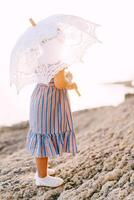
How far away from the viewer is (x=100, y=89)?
4.49 metres

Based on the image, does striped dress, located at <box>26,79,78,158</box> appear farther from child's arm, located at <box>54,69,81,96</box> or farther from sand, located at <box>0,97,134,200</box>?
sand, located at <box>0,97,134,200</box>

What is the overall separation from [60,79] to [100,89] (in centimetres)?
263

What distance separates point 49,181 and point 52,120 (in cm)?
30

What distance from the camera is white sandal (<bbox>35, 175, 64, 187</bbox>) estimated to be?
200 cm

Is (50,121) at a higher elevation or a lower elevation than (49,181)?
higher

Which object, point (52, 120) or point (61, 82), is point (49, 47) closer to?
point (61, 82)

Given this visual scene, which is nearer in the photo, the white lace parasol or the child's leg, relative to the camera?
the white lace parasol

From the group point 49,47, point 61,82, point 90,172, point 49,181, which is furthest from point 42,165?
point 49,47

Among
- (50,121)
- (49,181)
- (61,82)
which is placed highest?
(61,82)

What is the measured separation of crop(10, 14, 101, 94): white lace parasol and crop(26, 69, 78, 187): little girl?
0.19 ft

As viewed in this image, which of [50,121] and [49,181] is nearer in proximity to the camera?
[50,121]

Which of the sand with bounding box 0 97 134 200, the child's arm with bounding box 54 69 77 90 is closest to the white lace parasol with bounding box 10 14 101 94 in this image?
the child's arm with bounding box 54 69 77 90

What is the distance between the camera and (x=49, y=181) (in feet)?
6.61

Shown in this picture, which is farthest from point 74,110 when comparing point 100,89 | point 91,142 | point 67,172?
point 67,172
